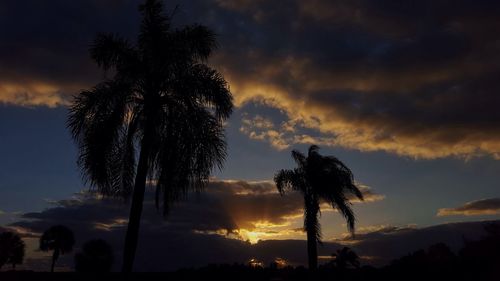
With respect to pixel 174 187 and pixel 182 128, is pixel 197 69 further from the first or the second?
pixel 174 187

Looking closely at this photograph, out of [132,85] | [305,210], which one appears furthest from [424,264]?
[305,210]

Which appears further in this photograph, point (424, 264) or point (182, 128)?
point (182, 128)

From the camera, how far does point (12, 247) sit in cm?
5334

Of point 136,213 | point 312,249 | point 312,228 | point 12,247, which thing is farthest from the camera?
point 12,247

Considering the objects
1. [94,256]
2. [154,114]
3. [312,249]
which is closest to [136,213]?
[154,114]

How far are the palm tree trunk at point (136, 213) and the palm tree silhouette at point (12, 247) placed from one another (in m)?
46.0

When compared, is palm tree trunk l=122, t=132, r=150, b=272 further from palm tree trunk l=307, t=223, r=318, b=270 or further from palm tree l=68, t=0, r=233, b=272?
palm tree trunk l=307, t=223, r=318, b=270

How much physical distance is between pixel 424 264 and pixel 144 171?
6905 mm

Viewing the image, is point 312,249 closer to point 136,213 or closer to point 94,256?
point 136,213

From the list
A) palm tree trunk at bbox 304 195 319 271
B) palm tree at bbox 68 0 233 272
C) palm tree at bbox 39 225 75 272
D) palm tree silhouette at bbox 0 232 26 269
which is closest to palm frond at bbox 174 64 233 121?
palm tree at bbox 68 0 233 272

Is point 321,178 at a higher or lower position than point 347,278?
higher

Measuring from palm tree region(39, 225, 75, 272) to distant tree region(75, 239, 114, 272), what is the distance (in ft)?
10.5

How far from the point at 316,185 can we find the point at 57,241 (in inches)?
1885

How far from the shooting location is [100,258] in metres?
56.1
